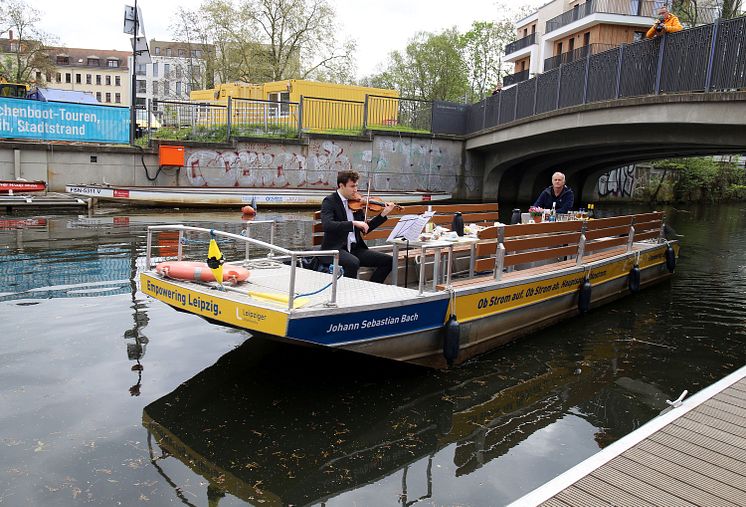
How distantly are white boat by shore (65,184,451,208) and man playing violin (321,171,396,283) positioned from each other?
1269cm

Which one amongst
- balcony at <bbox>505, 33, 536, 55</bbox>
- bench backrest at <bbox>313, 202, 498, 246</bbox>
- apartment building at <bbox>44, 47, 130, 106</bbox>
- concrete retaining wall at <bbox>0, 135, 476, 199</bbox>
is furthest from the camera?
apartment building at <bbox>44, 47, 130, 106</bbox>

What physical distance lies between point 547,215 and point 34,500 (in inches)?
327

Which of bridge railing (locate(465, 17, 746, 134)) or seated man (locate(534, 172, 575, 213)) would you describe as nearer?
seated man (locate(534, 172, 575, 213))

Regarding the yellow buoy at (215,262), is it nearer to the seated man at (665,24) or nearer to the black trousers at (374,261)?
the black trousers at (374,261)

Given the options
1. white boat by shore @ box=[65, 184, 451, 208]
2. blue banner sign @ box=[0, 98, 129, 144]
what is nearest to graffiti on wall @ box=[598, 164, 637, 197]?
white boat by shore @ box=[65, 184, 451, 208]

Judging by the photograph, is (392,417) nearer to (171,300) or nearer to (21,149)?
(171,300)

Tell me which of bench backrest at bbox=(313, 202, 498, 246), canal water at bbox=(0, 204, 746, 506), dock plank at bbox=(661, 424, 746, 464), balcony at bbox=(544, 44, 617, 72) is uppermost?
balcony at bbox=(544, 44, 617, 72)

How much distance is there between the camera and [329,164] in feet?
91.6

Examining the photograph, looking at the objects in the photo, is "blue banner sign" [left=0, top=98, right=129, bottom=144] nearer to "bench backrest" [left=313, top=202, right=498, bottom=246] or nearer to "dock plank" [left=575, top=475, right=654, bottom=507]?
"bench backrest" [left=313, top=202, right=498, bottom=246]

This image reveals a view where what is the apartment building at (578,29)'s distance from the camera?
45000 mm

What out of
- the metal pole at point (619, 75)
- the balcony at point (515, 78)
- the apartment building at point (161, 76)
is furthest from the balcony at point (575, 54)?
the apartment building at point (161, 76)

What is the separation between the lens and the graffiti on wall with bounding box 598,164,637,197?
4019cm

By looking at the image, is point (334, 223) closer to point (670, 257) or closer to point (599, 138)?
point (670, 257)

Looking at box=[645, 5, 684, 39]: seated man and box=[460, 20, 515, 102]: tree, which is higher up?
box=[460, 20, 515, 102]: tree
